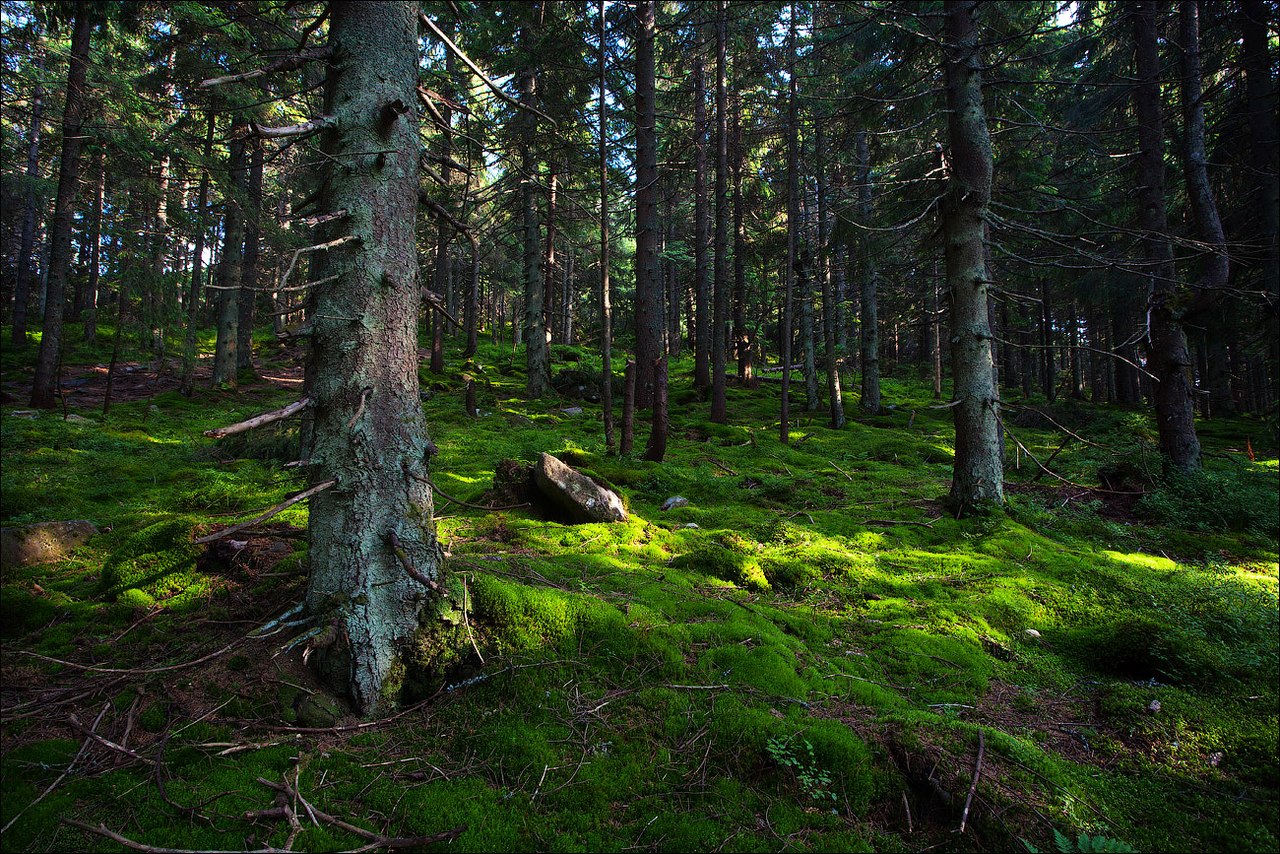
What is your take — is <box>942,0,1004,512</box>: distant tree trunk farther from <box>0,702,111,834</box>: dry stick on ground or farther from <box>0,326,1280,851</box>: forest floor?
<box>0,702,111,834</box>: dry stick on ground

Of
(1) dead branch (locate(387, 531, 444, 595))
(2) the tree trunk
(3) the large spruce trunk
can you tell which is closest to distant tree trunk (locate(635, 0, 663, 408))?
(3) the large spruce trunk

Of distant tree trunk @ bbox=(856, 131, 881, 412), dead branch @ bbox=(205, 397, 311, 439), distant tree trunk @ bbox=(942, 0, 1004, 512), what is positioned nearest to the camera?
dead branch @ bbox=(205, 397, 311, 439)

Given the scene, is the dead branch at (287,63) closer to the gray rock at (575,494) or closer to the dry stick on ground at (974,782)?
the gray rock at (575,494)

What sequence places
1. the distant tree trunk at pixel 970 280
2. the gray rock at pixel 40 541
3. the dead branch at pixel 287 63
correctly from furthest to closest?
the distant tree trunk at pixel 970 280 < the gray rock at pixel 40 541 < the dead branch at pixel 287 63

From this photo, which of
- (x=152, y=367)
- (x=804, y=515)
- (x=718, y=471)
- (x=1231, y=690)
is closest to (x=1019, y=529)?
(x=804, y=515)

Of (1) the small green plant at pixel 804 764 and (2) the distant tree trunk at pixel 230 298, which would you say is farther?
(2) the distant tree trunk at pixel 230 298

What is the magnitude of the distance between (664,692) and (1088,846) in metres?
2.04

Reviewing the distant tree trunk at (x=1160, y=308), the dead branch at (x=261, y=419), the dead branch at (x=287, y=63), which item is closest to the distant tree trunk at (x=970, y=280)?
the distant tree trunk at (x=1160, y=308)

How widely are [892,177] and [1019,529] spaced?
26.3 ft

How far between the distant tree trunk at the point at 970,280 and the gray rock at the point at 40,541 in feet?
32.7

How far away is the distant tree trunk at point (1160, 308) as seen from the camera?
8.84m

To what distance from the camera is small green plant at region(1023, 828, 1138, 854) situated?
214 centimetres

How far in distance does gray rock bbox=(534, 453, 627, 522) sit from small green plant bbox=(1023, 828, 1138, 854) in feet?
15.3

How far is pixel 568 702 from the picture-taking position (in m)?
3.16
